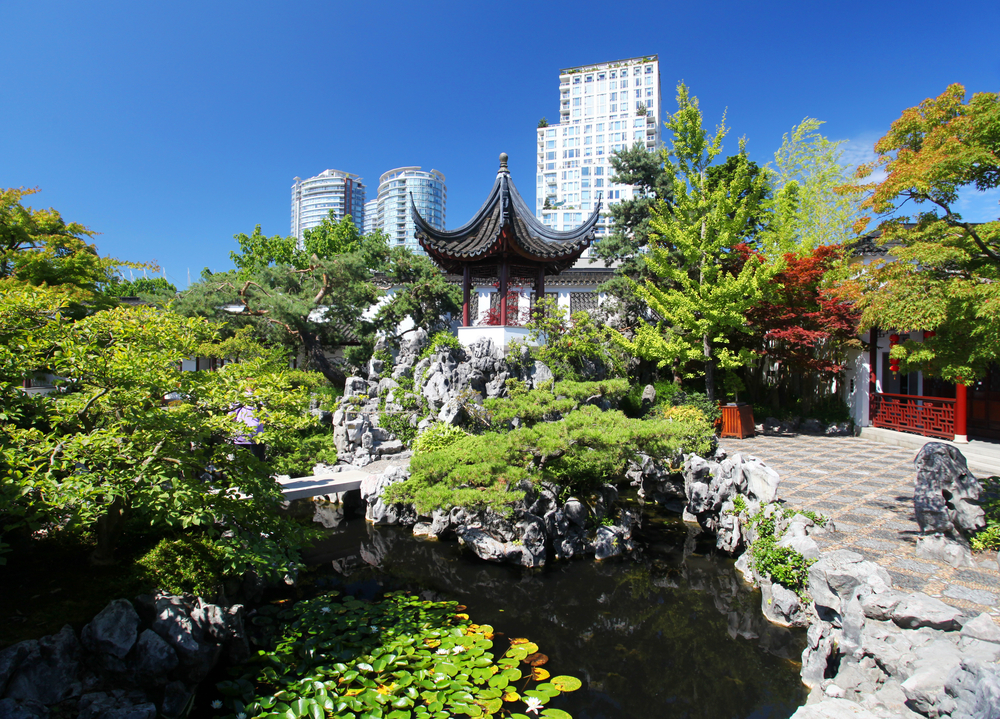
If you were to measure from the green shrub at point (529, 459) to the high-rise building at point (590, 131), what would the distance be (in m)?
56.0

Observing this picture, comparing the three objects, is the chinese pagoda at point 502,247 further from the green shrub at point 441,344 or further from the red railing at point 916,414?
the red railing at point 916,414

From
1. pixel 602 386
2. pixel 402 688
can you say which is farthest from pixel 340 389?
pixel 402 688

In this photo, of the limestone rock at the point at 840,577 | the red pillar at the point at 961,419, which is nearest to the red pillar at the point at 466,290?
the limestone rock at the point at 840,577

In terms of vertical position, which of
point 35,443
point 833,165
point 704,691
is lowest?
point 704,691

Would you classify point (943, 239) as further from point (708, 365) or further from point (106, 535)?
point (106, 535)

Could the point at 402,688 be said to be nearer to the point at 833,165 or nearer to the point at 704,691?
the point at 704,691

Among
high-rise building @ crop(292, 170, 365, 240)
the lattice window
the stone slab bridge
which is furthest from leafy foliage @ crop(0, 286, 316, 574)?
high-rise building @ crop(292, 170, 365, 240)

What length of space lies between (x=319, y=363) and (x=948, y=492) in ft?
48.4

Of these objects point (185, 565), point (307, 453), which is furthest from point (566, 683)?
point (307, 453)

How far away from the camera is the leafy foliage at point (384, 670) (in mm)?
4258

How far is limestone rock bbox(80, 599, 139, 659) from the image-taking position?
4121mm

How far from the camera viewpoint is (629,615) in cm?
608

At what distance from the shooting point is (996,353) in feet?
16.4

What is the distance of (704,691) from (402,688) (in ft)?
9.43
